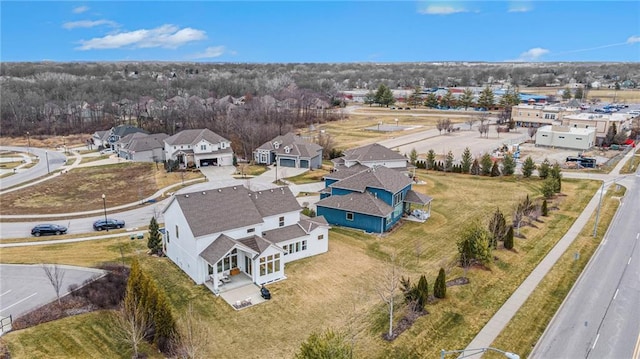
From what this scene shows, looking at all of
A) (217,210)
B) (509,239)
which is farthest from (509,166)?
(217,210)

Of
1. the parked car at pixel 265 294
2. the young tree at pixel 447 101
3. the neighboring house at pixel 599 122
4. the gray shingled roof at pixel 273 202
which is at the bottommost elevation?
the parked car at pixel 265 294

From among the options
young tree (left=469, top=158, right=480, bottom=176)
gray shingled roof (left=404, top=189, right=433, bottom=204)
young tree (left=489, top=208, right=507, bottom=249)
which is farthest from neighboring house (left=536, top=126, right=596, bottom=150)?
young tree (left=489, top=208, right=507, bottom=249)

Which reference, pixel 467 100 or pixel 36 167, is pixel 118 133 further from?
pixel 467 100

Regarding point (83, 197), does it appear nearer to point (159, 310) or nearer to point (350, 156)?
point (350, 156)

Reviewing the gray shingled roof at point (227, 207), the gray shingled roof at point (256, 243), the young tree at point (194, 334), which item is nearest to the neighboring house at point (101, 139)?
the gray shingled roof at point (227, 207)

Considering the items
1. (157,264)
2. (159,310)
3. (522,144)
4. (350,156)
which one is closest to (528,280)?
(159,310)

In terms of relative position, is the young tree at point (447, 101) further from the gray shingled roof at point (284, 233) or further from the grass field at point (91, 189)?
the gray shingled roof at point (284, 233)
